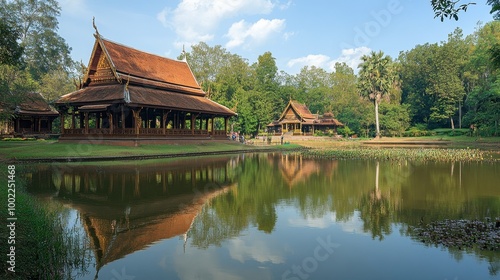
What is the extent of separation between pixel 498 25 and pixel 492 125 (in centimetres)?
2357

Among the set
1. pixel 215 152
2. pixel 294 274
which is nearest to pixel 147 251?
pixel 294 274

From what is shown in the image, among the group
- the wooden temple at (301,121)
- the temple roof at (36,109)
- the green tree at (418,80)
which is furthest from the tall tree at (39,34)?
the green tree at (418,80)

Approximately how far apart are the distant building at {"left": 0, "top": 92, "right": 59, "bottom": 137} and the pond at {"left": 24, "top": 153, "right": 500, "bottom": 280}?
28688 millimetres

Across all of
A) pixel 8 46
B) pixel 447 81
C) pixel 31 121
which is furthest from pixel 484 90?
pixel 31 121

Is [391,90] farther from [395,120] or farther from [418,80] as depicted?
[395,120]

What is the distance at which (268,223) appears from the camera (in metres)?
8.75

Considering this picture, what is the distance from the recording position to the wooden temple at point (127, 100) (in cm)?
3027

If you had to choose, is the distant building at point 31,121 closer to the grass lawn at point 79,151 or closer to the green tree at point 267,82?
the grass lawn at point 79,151

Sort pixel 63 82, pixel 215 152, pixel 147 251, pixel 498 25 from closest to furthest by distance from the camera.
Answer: pixel 147 251 → pixel 215 152 → pixel 498 25 → pixel 63 82

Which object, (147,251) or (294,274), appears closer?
(294,274)

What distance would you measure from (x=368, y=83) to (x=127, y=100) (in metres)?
44.7

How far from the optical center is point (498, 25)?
58969 mm

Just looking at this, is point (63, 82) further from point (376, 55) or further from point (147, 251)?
point (147, 251)

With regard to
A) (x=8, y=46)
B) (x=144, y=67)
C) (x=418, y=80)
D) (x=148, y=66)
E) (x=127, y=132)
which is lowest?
(x=127, y=132)
